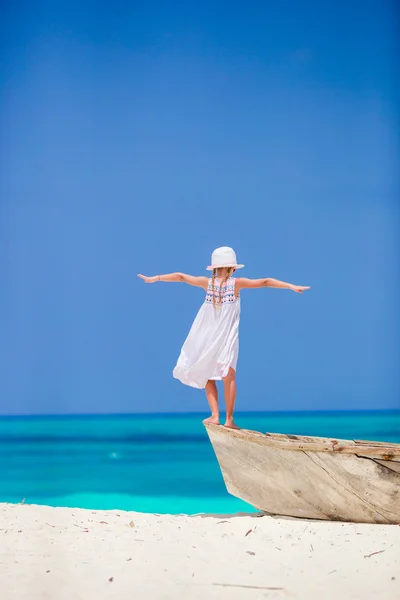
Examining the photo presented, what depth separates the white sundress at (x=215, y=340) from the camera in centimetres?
562

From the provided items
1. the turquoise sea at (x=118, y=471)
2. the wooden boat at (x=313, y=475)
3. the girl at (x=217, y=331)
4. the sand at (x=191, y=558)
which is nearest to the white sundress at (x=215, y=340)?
the girl at (x=217, y=331)

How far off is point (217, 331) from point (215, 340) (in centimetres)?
6

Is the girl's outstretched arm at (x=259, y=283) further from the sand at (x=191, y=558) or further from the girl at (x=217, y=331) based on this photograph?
the sand at (x=191, y=558)

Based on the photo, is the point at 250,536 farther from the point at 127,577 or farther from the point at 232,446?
the point at 127,577

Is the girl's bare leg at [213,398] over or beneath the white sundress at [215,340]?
beneath

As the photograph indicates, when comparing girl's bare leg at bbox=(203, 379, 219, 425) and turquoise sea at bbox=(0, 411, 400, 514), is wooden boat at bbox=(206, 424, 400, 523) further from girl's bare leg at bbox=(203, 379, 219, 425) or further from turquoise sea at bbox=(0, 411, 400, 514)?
turquoise sea at bbox=(0, 411, 400, 514)

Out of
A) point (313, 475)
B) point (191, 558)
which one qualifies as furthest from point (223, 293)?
point (191, 558)

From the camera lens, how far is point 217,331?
5.64m

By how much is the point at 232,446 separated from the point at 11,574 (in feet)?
6.96

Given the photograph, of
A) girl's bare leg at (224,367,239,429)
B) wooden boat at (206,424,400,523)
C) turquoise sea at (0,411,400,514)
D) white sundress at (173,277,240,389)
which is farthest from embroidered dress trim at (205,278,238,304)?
turquoise sea at (0,411,400,514)

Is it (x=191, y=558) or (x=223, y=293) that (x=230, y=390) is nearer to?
(x=223, y=293)

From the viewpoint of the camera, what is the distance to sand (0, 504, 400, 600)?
3.63m

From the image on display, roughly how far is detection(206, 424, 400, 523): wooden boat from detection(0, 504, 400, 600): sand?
124mm

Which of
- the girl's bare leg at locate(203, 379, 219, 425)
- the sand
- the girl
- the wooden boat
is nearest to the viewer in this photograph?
the sand
